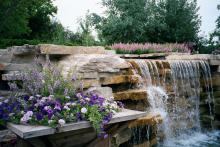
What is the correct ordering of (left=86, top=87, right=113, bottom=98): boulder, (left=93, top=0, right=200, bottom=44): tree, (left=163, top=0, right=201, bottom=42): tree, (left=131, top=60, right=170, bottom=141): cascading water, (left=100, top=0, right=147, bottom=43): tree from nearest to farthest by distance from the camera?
(left=86, top=87, right=113, bottom=98): boulder < (left=131, top=60, right=170, bottom=141): cascading water < (left=100, top=0, right=147, bottom=43): tree < (left=93, top=0, right=200, bottom=44): tree < (left=163, top=0, right=201, bottom=42): tree

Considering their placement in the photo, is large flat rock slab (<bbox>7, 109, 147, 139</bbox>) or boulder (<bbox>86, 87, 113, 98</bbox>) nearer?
large flat rock slab (<bbox>7, 109, 147, 139</bbox>)

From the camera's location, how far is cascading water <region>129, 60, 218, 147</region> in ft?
18.5

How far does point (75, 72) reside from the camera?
3.69 m

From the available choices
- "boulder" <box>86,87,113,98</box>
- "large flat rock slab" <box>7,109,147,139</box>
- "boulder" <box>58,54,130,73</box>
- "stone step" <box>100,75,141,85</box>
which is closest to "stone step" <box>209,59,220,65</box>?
"stone step" <box>100,75,141,85</box>

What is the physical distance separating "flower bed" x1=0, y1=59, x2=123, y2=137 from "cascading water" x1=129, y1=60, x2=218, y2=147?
6.97 ft

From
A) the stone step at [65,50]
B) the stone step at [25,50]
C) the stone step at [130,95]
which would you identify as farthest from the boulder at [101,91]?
the stone step at [25,50]

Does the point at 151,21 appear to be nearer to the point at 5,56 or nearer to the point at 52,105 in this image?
the point at 5,56

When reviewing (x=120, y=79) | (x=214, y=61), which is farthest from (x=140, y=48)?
(x=120, y=79)

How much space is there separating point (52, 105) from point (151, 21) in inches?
478

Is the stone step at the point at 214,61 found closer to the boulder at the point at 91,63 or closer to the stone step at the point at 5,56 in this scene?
the boulder at the point at 91,63

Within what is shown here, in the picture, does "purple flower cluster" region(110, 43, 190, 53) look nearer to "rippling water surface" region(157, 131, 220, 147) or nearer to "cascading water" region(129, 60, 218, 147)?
"cascading water" region(129, 60, 218, 147)

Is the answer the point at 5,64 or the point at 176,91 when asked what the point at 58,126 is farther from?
the point at 176,91

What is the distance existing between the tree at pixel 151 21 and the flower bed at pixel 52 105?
1085cm

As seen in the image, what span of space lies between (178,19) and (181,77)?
27.4ft
